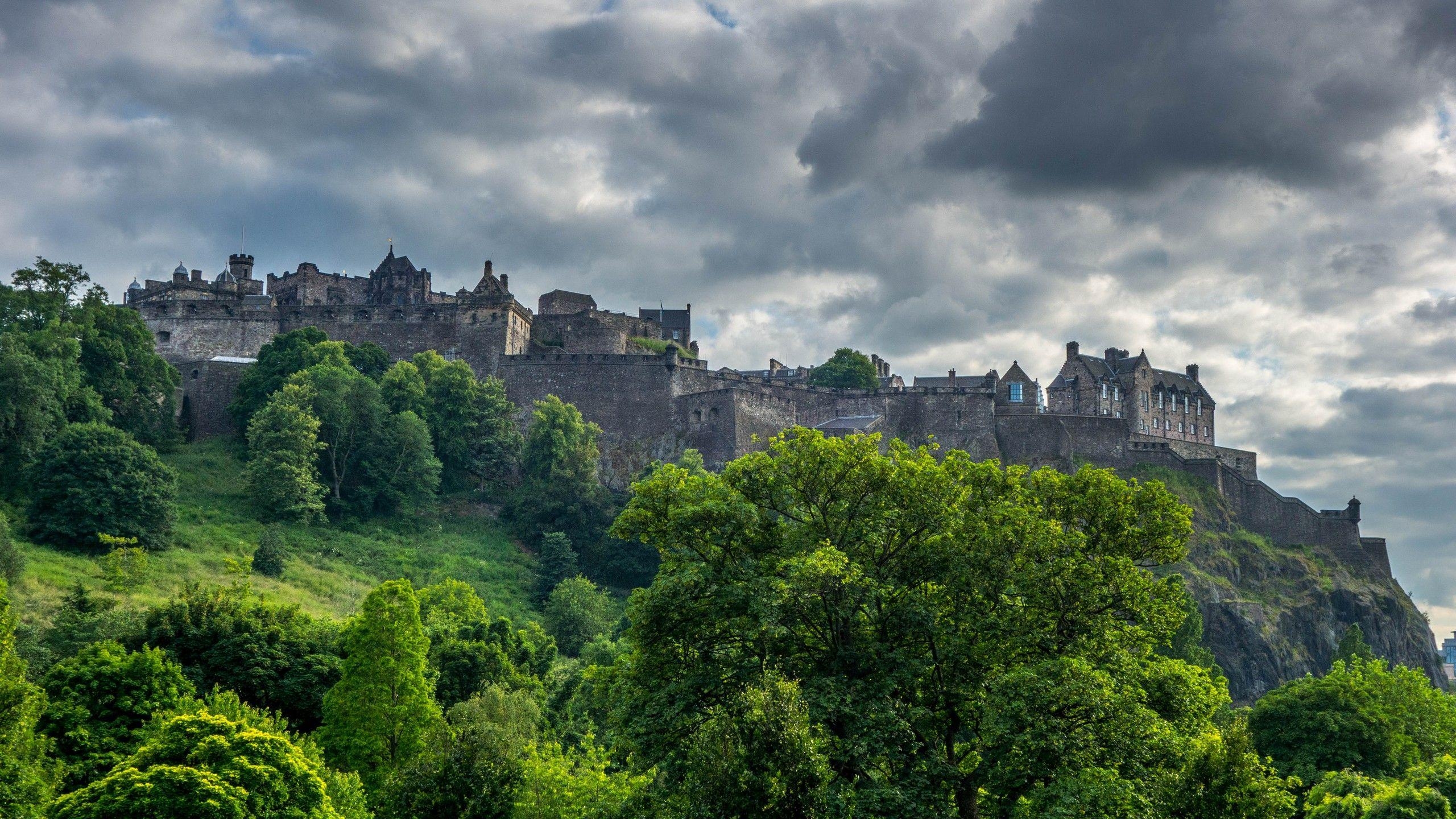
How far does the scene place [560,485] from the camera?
60.2 meters

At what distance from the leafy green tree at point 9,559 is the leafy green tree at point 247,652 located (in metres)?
5.49

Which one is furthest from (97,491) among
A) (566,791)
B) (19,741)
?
(566,791)

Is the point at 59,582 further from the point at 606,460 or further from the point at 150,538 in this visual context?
the point at 606,460

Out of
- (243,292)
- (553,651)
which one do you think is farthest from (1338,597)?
(243,292)

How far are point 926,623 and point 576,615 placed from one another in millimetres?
30777

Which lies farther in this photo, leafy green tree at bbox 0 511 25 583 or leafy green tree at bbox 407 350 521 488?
leafy green tree at bbox 407 350 521 488

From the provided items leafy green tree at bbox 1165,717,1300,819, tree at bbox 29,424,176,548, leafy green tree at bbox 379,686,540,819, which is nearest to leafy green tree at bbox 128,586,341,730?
leafy green tree at bbox 379,686,540,819

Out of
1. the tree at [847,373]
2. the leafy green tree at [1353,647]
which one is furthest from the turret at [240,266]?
the leafy green tree at [1353,647]

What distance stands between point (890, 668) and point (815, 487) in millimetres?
3743

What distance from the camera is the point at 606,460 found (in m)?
66.8

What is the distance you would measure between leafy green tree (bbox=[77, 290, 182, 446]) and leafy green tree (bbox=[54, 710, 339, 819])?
3764 cm

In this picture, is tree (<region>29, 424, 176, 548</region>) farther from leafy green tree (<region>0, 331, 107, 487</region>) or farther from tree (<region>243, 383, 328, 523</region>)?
tree (<region>243, 383, 328, 523</region>)

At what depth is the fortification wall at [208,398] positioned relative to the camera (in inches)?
2479

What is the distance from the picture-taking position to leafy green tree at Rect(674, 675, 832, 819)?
1722 cm
